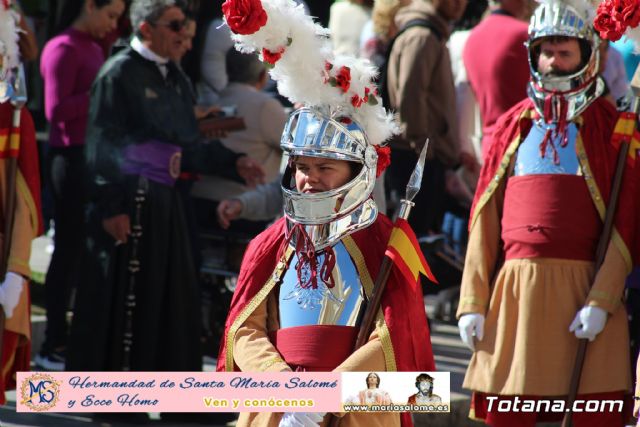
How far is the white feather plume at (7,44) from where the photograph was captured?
6.18 meters

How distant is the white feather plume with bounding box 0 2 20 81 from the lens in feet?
20.3

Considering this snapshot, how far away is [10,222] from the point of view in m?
6.22

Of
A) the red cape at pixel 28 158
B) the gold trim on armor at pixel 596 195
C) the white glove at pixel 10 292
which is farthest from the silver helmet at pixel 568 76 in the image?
the white glove at pixel 10 292

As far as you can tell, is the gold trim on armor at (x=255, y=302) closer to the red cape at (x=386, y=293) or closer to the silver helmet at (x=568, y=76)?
the red cape at (x=386, y=293)

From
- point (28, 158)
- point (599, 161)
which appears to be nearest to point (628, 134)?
point (599, 161)

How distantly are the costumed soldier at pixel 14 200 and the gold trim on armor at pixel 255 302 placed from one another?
1559 mm

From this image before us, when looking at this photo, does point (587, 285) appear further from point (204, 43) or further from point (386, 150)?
point (204, 43)

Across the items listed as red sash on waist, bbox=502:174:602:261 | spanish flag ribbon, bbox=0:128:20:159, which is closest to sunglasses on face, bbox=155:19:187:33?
spanish flag ribbon, bbox=0:128:20:159

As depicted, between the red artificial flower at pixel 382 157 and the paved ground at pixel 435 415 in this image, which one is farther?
the paved ground at pixel 435 415

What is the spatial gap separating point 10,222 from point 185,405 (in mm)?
1683

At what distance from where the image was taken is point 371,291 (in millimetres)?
4832

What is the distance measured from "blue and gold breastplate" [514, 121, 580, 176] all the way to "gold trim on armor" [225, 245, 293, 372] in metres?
1.60

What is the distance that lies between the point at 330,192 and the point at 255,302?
1.52ft

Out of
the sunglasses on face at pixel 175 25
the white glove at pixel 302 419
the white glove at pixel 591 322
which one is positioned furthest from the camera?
the sunglasses on face at pixel 175 25
